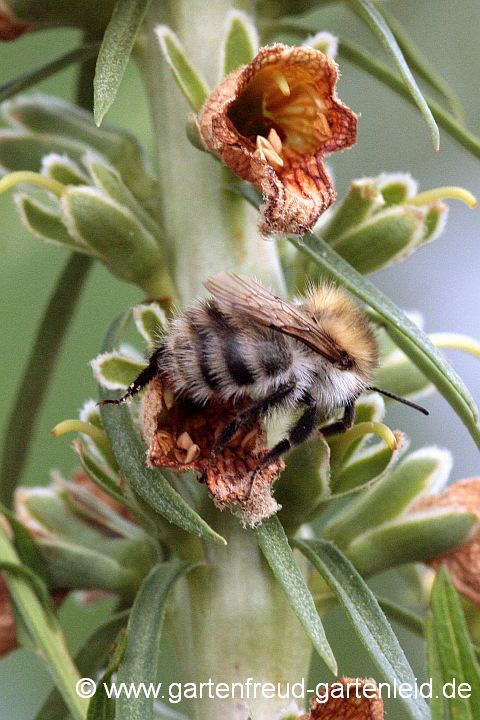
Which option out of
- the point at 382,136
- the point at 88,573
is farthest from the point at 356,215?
the point at 382,136

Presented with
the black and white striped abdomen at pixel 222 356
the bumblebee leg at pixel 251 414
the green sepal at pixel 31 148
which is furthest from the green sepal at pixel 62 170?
the bumblebee leg at pixel 251 414

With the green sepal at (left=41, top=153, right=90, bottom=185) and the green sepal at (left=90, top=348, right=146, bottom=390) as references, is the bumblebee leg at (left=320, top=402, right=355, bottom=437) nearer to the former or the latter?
the green sepal at (left=90, top=348, right=146, bottom=390)

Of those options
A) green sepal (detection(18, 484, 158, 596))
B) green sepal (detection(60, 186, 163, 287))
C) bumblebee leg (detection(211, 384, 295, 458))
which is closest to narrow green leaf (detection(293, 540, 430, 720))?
bumblebee leg (detection(211, 384, 295, 458))

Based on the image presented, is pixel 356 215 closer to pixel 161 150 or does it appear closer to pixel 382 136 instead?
pixel 161 150

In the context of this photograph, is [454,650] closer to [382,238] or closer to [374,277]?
[382,238]

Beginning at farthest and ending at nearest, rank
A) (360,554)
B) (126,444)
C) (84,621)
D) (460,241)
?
(460,241), (84,621), (360,554), (126,444)

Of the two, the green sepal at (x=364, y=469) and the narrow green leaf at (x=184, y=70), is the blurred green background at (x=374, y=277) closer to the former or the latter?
the narrow green leaf at (x=184, y=70)

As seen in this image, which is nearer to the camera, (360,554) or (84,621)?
(360,554)
